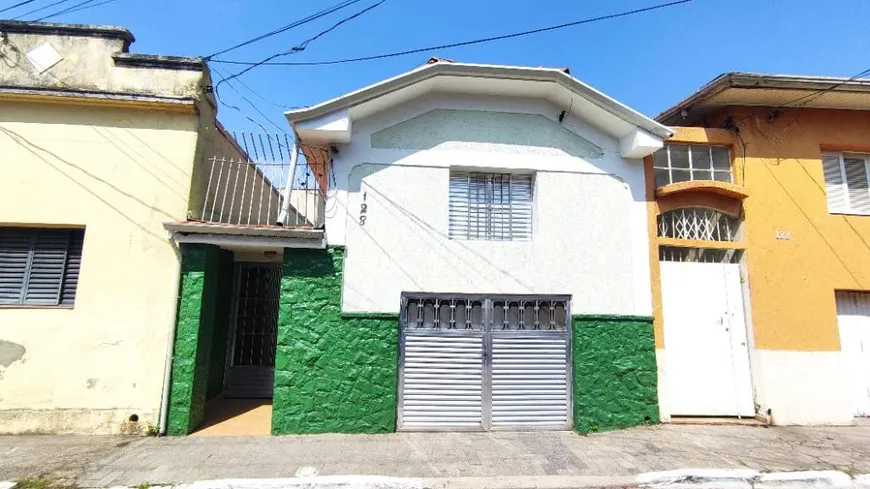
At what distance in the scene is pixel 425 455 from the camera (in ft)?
16.5

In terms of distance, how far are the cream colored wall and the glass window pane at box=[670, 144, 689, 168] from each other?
736cm

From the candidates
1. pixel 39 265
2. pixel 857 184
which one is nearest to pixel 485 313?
pixel 39 265

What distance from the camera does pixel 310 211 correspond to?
7.17 m

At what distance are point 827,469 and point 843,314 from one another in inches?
135

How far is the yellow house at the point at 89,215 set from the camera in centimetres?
554

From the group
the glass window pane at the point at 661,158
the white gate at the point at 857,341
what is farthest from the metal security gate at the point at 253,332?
the white gate at the point at 857,341

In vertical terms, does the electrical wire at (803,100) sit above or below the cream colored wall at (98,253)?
above

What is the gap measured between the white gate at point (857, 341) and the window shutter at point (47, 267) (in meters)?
11.5

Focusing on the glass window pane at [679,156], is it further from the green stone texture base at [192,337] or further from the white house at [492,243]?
the green stone texture base at [192,337]

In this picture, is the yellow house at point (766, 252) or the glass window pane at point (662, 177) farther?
the glass window pane at point (662, 177)

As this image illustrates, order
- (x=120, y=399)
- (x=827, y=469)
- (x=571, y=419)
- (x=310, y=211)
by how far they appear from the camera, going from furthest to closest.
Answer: (x=310, y=211) → (x=571, y=419) → (x=120, y=399) → (x=827, y=469)

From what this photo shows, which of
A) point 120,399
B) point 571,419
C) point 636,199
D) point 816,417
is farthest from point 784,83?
point 120,399

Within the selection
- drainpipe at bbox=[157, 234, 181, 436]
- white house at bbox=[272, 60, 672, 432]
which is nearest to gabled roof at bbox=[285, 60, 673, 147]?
white house at bbox=[272, 60, 672, 432]

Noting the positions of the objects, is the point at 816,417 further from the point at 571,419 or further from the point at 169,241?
the point at 169,241
